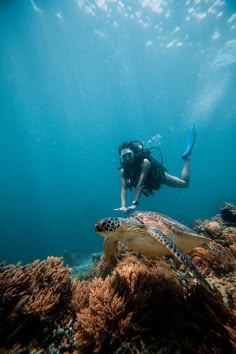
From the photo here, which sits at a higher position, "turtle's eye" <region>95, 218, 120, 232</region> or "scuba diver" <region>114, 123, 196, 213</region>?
"scuba diver" <region>114, 123, 196, 213</region>

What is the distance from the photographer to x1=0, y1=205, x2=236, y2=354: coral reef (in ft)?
5.60

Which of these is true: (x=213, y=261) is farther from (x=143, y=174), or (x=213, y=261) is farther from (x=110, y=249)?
(x=143, y=174)

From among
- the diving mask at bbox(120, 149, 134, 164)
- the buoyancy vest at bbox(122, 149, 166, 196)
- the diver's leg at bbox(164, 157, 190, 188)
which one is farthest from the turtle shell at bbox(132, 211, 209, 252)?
the diver's leg at bbox(164, 157, 190, 188)

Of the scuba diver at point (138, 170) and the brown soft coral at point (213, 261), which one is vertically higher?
the scuba diver at point (138, 170)

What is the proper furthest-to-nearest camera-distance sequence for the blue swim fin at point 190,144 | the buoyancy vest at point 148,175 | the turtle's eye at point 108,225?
the blue swim fin at point 190,144 → the buoyancy vest at point 148,175 → the turtle's eye at point 108,225

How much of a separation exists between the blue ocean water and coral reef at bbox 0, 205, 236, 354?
2058 centimetres

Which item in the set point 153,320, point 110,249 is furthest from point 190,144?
point 153,320

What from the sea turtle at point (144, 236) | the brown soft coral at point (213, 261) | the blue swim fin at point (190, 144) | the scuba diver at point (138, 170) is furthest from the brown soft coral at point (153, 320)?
the blue swim fin at point (190, 144)

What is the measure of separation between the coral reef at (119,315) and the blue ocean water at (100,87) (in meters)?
20.6

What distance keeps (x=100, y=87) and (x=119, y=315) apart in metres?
46.9

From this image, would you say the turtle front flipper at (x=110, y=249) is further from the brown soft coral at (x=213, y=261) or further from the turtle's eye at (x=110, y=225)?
the brown soft coral at (x=213, y=261)

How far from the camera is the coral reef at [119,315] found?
1708 millimetres

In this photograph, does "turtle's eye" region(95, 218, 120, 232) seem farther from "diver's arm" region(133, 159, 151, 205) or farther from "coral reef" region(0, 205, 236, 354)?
"diver's arm" region(133, 159, 151, 205)

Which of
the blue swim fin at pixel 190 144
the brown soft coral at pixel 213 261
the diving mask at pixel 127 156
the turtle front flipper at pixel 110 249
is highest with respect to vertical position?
the blue swim fin at pixel 190 144
